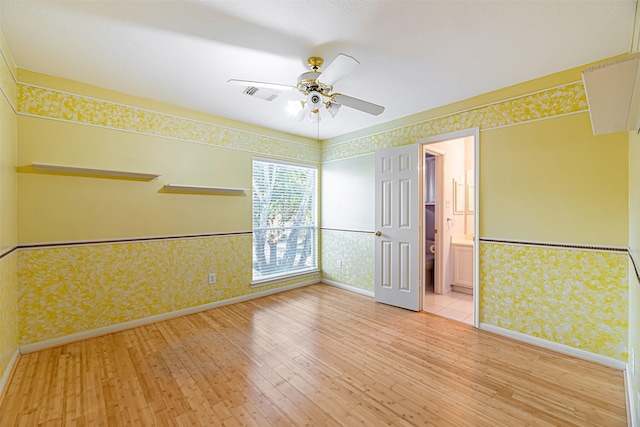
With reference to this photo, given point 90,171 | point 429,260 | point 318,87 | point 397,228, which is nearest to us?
point 318,87

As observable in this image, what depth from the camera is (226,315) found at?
11.2 feet

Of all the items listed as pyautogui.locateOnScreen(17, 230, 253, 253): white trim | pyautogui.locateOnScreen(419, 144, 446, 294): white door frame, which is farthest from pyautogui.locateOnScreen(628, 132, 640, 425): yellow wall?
pyautogui.locateOnScreen(17, 230, 253, 253): white trim

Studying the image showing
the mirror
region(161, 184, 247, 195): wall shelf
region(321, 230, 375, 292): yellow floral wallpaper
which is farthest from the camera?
the mirror

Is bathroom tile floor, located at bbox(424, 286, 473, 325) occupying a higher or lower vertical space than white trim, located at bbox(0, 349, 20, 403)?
higher

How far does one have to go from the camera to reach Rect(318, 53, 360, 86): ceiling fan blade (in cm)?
184

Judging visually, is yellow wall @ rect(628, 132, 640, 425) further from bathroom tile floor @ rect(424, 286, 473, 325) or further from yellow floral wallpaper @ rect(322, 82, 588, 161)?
bathroom tile floor @ rect(424, 286, 473, 325)

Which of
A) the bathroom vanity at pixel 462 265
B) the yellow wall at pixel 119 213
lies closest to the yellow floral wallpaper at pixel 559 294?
the bathroom vanity at pixel 462 265

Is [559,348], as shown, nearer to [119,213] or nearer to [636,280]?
[636,280]

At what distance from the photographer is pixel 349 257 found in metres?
4.48

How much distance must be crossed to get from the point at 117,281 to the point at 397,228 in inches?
131

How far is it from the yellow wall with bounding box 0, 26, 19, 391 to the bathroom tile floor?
408 cm

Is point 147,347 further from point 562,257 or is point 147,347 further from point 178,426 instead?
point 562,257

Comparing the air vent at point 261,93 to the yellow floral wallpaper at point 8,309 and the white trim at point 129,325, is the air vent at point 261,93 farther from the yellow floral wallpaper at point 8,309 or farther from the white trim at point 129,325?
the white trim at point 129,325

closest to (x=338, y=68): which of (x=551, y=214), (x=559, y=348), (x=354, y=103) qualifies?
→ (x=354, y=103)
